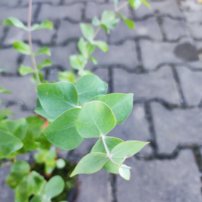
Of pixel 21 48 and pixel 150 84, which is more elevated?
pixel 21 48

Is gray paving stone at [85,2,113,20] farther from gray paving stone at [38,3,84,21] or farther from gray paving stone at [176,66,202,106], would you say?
gray paving stone at [176,66,202,106]

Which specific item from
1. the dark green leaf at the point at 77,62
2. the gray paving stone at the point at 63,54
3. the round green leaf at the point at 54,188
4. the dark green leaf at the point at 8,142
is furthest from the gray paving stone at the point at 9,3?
the dark green leaf at the point at 8,142

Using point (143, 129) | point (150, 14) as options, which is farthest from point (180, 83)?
point (150, 14)

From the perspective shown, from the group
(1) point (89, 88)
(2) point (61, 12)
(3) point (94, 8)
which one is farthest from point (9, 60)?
(1) point (89, 88)

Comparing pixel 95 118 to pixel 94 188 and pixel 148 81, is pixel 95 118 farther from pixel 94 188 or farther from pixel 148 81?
pixel 148 81

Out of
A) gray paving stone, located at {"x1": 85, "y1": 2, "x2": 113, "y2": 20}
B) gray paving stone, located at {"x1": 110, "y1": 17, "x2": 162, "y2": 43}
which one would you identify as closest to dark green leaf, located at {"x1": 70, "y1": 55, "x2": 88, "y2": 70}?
gray paving stone, located at {"x1": 110, "y1": 17, "x2": 162, "y2": 43}

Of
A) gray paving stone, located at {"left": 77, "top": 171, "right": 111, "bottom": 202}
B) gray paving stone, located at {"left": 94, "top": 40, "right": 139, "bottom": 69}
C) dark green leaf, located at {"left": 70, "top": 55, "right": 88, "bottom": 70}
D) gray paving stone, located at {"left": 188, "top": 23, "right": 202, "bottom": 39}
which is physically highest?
dark green leaf, located at {"left": 70, "top": 55, "right": 88, "bottom": 70}

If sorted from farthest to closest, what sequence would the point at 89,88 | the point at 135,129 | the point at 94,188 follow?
the point at 135,129 → the point at 94,188 → the point at 89,88
